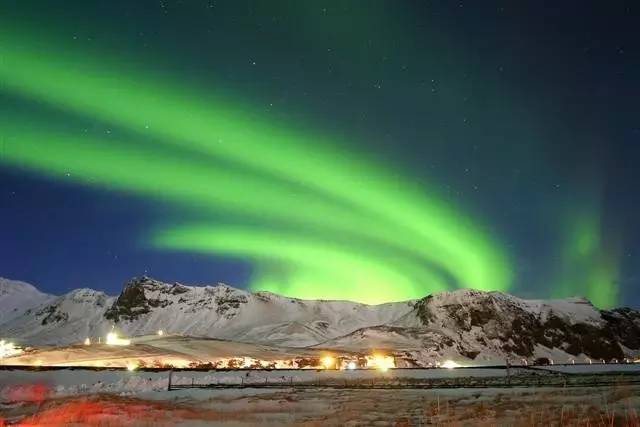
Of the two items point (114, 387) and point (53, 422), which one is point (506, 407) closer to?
point (53, 422)

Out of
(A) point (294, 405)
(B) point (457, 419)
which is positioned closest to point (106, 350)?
(A) point (294, 405)

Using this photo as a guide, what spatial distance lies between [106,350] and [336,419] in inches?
7211

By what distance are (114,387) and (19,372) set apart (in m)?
44.3

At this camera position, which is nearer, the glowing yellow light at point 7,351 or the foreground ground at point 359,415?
the foreground ground at point 359,415

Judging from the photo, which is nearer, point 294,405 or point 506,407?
point 506,407

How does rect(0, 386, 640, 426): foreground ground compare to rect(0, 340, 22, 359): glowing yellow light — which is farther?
rect(0, 340, 22, 359): glowing yellow light

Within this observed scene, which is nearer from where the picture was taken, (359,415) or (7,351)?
(359,415)

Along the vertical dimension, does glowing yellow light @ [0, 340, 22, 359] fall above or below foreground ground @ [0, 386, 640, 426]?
above

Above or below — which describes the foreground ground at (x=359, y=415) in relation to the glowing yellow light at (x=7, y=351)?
below

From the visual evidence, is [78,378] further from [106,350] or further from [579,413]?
[106,350]

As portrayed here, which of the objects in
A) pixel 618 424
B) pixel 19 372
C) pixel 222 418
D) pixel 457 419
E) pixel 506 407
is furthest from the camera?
pixel 19 372

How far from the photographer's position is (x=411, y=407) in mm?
33406

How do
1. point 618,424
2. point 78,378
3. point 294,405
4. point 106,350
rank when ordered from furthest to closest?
1. point 106,350
2. point 78,378
3. point 294,405
4. point 618,424

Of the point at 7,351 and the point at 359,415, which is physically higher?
the point at 7,351
